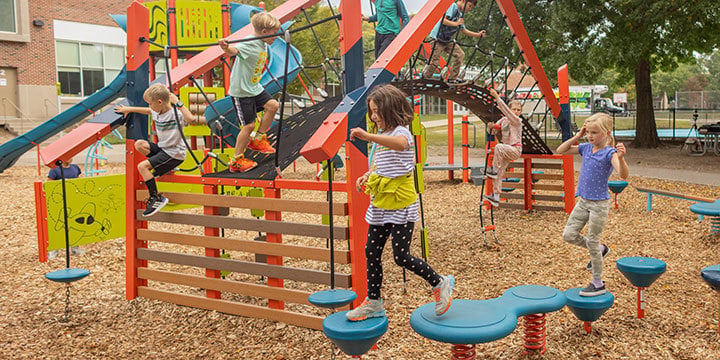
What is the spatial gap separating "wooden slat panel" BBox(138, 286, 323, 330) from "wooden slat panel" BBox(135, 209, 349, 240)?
601 millimetres

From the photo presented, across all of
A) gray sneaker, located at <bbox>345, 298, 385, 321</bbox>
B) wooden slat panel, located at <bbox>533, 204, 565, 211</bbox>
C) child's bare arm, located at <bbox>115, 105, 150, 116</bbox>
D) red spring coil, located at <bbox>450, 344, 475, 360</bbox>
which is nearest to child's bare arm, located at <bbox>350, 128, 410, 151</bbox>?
gray sneaker, located at <bbox>345, 298, 385, 321</bbox>

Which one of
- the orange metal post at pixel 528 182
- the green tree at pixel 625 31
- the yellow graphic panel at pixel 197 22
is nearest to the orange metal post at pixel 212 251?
the orange metal post at pixel 528 182

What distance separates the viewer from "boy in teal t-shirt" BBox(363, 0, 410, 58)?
750 centimetres

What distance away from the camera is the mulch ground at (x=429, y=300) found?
4.07 meters

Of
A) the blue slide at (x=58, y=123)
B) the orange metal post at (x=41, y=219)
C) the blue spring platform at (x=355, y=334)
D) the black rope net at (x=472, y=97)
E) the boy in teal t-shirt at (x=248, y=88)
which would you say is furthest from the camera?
the blue slide at (x=58, y=123)

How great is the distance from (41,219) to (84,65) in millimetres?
26903

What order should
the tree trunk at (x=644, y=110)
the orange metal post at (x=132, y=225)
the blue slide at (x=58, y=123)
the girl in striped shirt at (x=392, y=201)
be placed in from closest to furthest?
1. the girl in striped shirt at (x=392, y=201)
2. the orange metal post at (x=132, y=225)
3. the blue slide at (x=58, y=123)
4. the tree trunk at (x=644, y=110)

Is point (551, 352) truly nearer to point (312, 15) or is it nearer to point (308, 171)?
point (308, 171)

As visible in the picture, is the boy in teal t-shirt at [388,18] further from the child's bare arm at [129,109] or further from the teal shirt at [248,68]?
the child's bare arm at [129,109]

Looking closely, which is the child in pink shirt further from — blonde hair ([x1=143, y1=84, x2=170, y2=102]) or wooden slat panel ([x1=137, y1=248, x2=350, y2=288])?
blonde hair ([x1=143, y1=84, x2=170, y2=102])

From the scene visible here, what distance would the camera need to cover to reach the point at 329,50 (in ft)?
87.1

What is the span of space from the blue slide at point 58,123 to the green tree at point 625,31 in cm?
1133

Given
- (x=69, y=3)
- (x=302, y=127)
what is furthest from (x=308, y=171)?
(x=69, y=3)

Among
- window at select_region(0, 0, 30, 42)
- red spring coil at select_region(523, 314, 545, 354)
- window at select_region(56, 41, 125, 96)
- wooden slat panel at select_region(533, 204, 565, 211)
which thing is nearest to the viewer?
red spring coil at select_region(523, 314, 545, 354)
